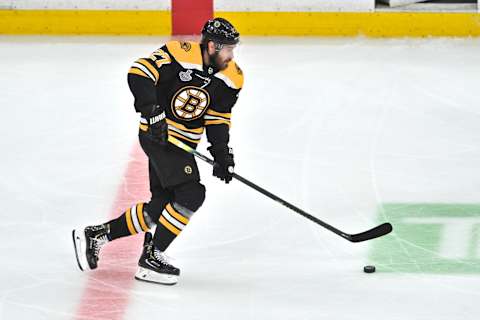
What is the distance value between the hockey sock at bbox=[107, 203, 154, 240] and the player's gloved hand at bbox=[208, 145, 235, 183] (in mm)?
294

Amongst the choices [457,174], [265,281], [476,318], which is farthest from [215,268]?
[457,174]

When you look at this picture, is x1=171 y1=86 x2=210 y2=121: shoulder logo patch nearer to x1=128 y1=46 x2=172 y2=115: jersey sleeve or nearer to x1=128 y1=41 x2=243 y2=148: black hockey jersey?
x1=128 y1=41 x2=243 y2=148: black hockey jersey

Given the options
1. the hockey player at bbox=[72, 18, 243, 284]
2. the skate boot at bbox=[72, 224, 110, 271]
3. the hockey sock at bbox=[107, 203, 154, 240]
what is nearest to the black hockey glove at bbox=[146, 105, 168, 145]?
the hockey player at bbox=[72, 18, 243, 284]

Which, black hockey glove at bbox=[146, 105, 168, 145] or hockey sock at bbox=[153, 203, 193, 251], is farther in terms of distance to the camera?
hockey sock at bbox=[153, 203, 193, 251]

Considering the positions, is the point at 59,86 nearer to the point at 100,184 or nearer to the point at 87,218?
the point at 100,184

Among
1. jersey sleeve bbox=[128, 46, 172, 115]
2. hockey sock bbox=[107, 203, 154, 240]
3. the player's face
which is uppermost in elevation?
the player's face

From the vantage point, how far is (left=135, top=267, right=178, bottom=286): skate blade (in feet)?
12.3

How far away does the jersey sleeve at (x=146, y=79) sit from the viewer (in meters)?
3.55

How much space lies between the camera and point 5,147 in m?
5.43

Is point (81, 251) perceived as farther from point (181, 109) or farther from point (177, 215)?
point (181, 109)

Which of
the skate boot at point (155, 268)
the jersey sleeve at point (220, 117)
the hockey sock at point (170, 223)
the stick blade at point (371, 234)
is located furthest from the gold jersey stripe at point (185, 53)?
the stick blade at point (371, 234)

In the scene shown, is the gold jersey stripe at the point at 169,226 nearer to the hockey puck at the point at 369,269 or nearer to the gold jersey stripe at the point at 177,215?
the gold jersey stripe at the point at 177,215

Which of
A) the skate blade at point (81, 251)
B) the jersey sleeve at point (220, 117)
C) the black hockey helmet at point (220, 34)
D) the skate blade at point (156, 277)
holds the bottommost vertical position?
the skate blade at point (156, 277)

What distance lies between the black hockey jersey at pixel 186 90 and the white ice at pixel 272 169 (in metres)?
0.54
